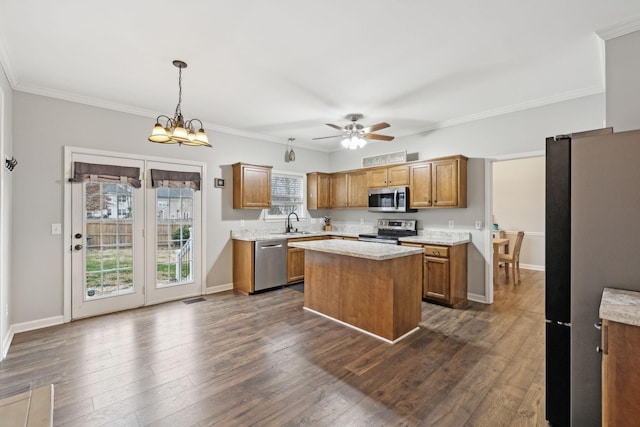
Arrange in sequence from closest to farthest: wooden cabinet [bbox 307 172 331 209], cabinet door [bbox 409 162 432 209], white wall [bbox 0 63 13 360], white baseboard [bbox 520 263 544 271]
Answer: white wall [bbox 0 63 13 360], cabinet door [bbox 409 162 432 209], wooden cabinet [bbox 307 172 331 209], white baseboard [bbox 520 263 544 271]

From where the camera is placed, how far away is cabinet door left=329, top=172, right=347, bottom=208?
6.09m

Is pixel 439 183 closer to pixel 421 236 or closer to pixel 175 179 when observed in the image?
pixel 421 236

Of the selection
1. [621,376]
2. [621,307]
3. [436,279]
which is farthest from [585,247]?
[436,279]

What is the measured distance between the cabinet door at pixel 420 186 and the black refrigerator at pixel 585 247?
2858mm

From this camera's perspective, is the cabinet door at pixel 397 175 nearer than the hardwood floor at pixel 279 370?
No

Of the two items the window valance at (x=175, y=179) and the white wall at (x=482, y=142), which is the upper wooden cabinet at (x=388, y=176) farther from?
the window valance at (x=175, y=179)

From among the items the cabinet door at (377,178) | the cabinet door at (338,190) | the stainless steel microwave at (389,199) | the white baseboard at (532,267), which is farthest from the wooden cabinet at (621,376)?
the white baseboard at (532,267)

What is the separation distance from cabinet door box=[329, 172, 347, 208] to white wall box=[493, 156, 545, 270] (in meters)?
4.10

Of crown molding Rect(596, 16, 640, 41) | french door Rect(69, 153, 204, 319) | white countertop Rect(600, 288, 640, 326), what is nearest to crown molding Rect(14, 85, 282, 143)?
french door Rect(69, 153, 204, 319)

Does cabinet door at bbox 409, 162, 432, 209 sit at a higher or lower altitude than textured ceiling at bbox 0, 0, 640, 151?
lower

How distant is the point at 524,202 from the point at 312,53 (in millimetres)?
6683

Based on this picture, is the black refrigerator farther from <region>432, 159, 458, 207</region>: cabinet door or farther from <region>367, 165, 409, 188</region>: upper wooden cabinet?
<region>367, 165, 409, 188</region>: upper wooden cabinet

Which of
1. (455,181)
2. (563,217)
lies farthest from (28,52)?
(455,181)

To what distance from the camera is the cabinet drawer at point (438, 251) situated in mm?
4148
